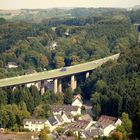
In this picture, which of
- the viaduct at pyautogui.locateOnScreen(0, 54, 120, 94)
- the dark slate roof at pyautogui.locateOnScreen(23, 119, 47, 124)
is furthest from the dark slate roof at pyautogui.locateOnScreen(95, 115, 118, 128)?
the viaduct at pyautogui.locateOnScreen(0, 54, 120, 94)

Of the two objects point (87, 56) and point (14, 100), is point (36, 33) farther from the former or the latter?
point (14, 100)

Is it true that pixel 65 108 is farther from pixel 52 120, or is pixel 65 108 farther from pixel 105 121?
pixel 105 121

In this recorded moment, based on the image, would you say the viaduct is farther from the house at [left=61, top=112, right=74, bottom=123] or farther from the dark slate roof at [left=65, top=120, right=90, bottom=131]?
the dark slate roof at [left=65, top=120, right=90, bottom=131]

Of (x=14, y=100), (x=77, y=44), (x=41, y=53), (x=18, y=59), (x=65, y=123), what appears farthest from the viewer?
(x=77, y=44)

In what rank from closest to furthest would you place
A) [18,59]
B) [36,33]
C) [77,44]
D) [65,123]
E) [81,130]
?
[81,130] → [65,123] → [18,59] → [77,44] → [36,33]

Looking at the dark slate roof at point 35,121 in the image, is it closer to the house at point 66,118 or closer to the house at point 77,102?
the house at point 66,118

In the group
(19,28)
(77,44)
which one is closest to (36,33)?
(19,28)

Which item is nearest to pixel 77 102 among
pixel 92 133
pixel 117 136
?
pixel 92 133
